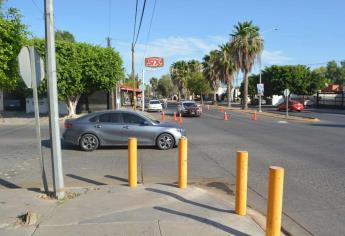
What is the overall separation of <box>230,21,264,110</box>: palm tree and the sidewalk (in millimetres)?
48042

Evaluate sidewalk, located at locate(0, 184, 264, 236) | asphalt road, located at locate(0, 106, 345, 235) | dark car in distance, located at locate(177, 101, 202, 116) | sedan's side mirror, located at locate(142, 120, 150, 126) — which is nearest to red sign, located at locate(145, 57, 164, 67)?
dark car in distance, located at locate(177, 101, 202, 116)

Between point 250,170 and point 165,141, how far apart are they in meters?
4.49

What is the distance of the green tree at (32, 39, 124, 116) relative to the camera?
33250 millimetres

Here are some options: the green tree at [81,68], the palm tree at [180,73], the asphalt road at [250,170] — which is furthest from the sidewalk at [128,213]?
the palm tree at [180,73]

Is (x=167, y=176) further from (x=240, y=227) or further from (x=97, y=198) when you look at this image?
(x=240, y=227)

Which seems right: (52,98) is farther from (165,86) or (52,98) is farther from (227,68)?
(165,86)

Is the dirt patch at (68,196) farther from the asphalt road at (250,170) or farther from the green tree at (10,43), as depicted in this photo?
the green tree at (10,43)

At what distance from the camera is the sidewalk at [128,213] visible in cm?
578

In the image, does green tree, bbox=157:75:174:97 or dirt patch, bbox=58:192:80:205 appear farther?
green tree, bbox=157:75:174:97

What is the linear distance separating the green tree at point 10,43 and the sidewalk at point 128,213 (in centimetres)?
1857

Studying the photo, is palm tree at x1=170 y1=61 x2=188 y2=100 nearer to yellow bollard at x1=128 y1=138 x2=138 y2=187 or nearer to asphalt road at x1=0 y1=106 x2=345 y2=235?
asphalt road at x1=0 y1=106 x2=345 y2=235

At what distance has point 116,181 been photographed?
30.6 ft

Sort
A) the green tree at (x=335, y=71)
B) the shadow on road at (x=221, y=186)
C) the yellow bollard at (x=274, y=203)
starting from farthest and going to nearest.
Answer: the green tree at (x=335, y=71) < the shadow on road at (x=221, y=186) < the yellow bollard at (x=274, y=203)

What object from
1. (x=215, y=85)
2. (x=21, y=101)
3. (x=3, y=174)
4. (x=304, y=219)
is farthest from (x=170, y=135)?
(x=215, y=85)
